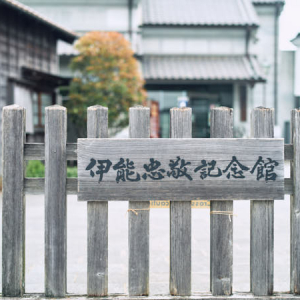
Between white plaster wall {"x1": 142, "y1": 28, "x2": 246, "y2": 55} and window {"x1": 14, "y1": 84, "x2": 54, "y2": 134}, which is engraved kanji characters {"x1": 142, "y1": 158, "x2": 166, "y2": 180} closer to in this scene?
window {"x1": 14, "y1": 84, "x2": 54, "y2": 134}

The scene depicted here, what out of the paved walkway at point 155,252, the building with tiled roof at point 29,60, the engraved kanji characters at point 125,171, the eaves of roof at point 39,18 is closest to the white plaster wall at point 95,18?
the eaves of roof at point 39,18

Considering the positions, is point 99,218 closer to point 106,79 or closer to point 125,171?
point 125,171

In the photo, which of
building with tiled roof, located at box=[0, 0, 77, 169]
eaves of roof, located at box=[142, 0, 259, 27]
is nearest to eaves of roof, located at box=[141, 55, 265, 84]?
eaves of roof, located at box=[142, 0, 259, 27]

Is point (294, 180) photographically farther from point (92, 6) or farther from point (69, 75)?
point (92, 6)

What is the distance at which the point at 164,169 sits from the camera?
3322mm

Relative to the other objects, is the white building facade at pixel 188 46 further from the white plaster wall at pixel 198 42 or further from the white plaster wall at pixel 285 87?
the white plaster wall at pixel 285 87

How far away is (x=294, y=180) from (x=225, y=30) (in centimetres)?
1661

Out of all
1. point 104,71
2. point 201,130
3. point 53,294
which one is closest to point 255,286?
point 53,294

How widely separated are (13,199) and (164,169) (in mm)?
1127

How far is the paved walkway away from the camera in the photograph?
13.8 ft

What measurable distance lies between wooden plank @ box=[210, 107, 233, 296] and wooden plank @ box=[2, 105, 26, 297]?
4.60 ft

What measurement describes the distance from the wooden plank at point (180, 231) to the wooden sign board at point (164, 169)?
8 cm

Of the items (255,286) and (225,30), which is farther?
(225,30)

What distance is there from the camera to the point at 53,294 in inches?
132
